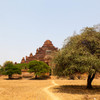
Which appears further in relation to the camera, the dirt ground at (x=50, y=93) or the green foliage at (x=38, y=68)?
the green foliage at (x=38, y=68)

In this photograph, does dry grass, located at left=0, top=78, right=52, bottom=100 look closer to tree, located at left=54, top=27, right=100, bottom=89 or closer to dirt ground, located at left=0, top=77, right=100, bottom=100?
dirt ground, located at left=0, top=77, right=100, bottom=100

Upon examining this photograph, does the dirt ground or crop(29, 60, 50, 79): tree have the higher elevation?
crop(29, 60, 50, 79): tree

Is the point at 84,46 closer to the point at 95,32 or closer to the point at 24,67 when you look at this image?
the point at 95,32

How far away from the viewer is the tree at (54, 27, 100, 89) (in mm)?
16766

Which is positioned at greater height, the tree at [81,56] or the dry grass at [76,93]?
the tree at [81,56]

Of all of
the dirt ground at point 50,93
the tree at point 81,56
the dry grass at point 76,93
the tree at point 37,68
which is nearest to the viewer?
the dry grass at point 76,93

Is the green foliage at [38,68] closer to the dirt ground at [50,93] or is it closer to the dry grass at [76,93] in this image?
the dirt ground at [50,93]

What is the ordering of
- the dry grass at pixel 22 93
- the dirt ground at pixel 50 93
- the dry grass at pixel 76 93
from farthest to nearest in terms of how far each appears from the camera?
the dry grass at pixel 22 93 → the dirt ground at pixel 50 93 → the dry grass at pixel 76 93

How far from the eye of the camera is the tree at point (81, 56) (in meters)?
16.8

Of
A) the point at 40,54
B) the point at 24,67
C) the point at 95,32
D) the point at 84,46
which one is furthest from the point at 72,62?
the point at 40,54

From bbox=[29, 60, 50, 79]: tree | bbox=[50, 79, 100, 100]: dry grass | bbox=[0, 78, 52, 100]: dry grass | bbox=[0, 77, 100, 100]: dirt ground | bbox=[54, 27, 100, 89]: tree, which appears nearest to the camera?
bbox=[50, 79, 100, 100]: dry grass

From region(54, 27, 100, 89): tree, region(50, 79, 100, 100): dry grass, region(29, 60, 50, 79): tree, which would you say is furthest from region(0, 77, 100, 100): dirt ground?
region(29, 60, 50, 79): tree

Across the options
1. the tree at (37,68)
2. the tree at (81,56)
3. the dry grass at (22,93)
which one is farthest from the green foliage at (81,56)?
the tree at (37,68)

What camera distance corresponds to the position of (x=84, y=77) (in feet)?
174
